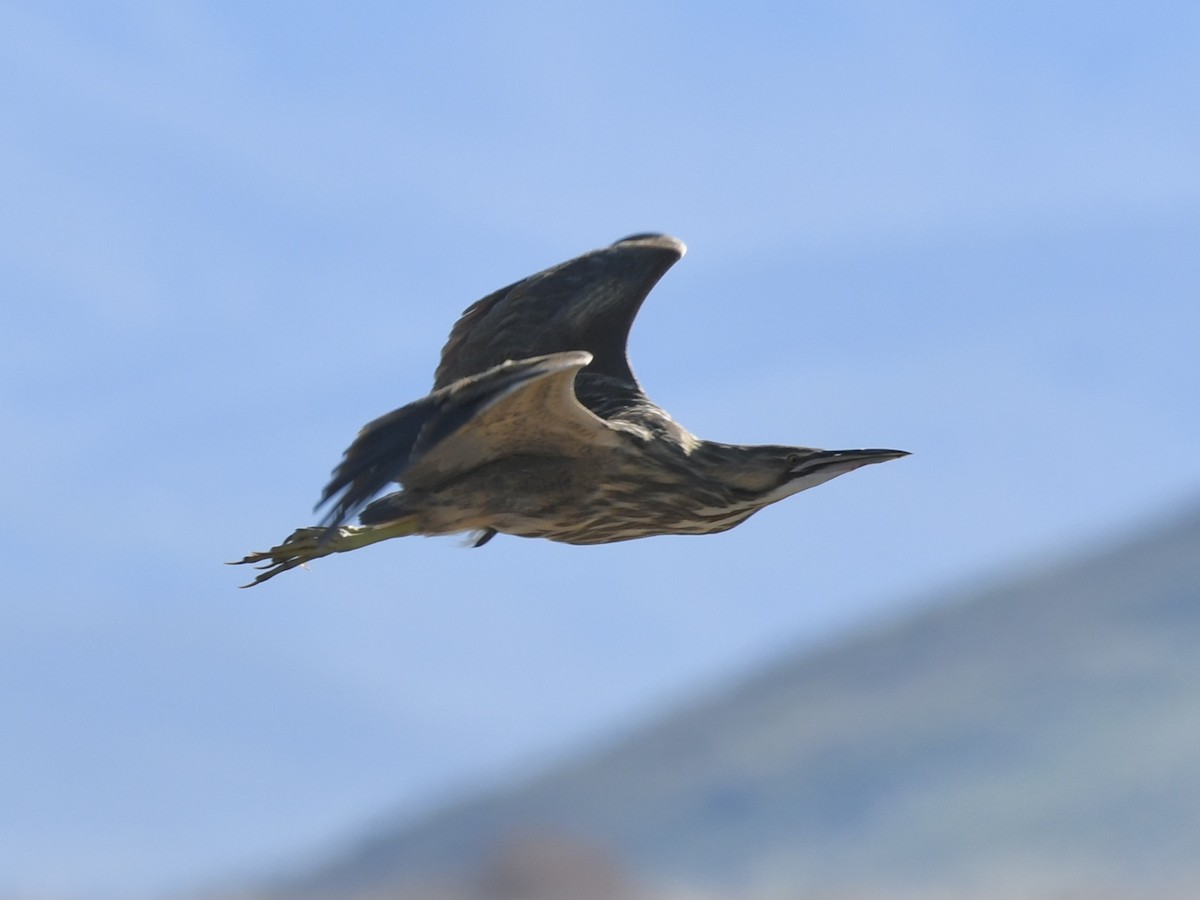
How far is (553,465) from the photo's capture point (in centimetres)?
862

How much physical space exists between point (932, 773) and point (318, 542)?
36.1 metres

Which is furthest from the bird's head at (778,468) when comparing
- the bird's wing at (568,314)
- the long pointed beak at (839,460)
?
the bird's wing at (568,314)

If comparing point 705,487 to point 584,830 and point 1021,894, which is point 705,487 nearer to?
point 584,830

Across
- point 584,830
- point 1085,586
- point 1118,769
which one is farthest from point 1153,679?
point 584,830

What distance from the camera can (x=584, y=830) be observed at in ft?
69.4

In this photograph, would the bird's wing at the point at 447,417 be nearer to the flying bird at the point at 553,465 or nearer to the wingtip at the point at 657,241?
the flying bird at the point at 553,465

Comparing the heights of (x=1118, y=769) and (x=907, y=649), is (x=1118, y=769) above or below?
below

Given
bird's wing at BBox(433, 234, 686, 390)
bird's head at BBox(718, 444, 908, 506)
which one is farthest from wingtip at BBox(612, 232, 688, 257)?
bird's head at BBox(718, 444, 908, 506)

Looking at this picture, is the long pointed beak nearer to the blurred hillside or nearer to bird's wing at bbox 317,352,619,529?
bird's wing at bbox 317,352,619,529

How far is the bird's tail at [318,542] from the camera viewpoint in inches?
348

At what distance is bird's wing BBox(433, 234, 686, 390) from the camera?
991 cm

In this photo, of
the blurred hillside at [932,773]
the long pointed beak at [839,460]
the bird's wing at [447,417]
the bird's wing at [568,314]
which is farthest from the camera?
the blurred hillside at [932,773]

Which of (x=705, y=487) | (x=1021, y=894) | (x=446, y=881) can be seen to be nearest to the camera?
(x=705, y=487)

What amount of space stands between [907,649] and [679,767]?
13.0 metres
